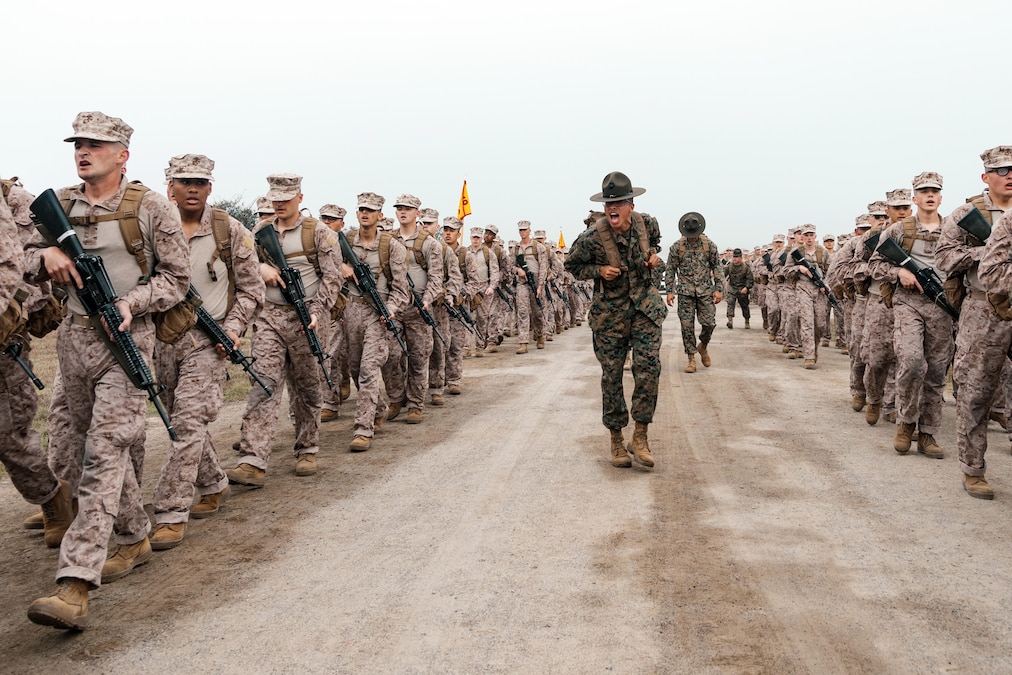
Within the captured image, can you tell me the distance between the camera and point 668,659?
3.24m

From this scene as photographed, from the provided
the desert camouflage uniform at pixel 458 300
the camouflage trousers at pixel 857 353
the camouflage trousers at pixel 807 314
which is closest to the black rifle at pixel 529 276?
the desert camouflage uniform at pixel 458 300

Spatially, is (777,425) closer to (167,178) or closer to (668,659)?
(668,659)

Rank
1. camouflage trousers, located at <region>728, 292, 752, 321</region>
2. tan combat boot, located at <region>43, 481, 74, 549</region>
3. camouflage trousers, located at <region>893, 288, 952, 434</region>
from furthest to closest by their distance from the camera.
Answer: camouflage trousers, located at <region>728, 292, 752, 321</region>, camouflage trousers, located at <region>893, 288, 952, 434</region>, tan combat boot, located at <region>43, 481, 74, 549</region>

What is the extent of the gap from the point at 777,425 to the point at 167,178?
606 centimetres

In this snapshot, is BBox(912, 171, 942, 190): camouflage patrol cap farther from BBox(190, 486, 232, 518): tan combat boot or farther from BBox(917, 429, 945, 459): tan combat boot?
BBox(190, 486, 232, 518): tan combat boot

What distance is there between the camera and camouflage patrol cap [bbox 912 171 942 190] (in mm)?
6891

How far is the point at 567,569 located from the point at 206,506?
261cm

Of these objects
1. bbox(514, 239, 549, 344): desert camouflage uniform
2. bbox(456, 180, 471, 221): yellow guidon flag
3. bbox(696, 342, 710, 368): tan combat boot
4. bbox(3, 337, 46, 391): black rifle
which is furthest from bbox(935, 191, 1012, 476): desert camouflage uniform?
bbox(456, 180, 471, 221): yellow guidon flag

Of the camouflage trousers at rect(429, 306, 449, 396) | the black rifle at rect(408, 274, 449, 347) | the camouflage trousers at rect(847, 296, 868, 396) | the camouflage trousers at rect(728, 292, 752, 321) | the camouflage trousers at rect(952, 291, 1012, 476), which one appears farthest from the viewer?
the camouflage trousers at rect(728, 292, 752, 321)

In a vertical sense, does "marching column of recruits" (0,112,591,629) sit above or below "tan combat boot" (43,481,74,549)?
above

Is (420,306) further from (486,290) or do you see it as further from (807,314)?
(807,314)

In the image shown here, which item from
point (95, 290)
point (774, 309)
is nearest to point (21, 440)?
point (95, 290)

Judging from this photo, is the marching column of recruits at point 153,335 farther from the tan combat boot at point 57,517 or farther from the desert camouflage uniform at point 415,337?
the desert camouflage uniform at point 415,337

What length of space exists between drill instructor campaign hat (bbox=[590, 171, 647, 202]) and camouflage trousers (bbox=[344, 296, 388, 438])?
2.74m
